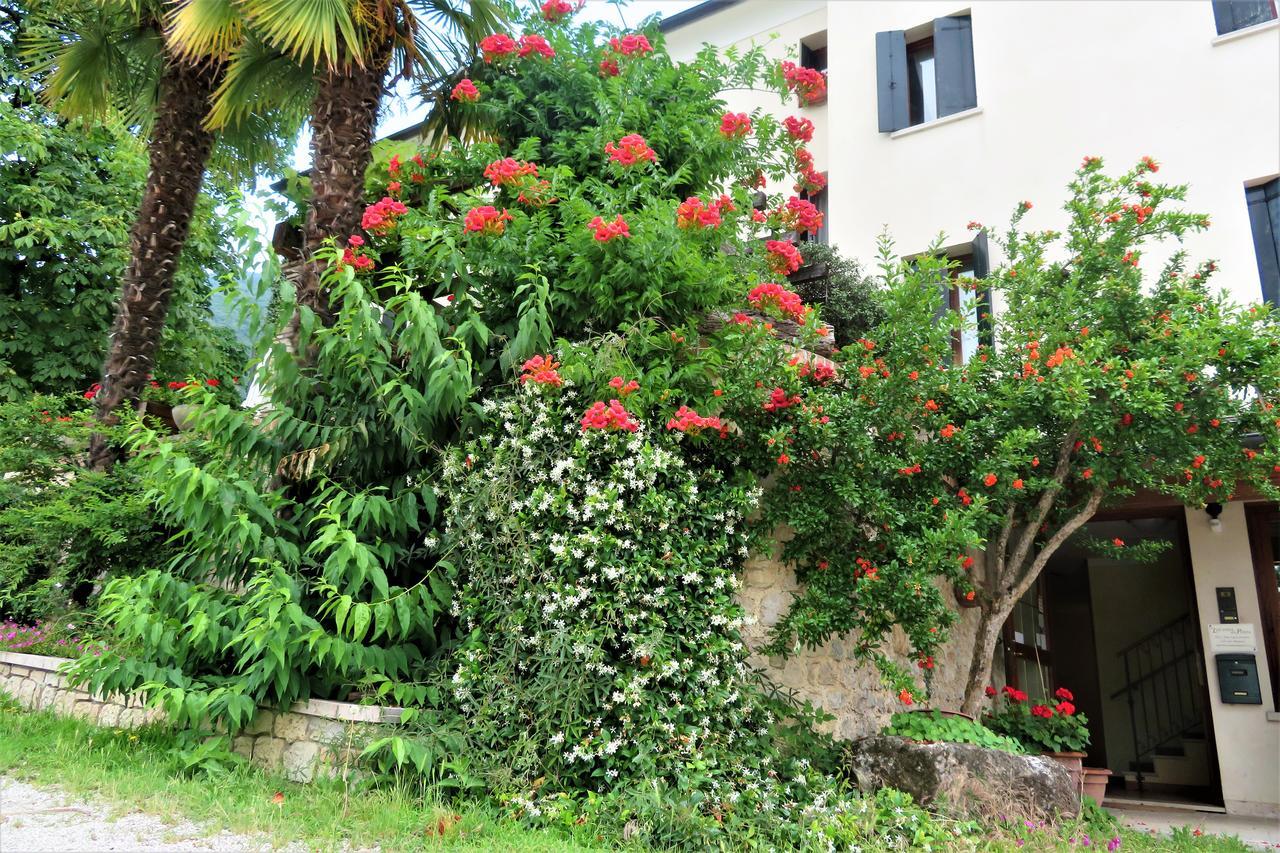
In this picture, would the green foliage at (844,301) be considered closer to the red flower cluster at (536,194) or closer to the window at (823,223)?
the window at (823,223)

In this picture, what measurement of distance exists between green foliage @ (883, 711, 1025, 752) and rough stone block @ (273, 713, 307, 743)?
3.76 m

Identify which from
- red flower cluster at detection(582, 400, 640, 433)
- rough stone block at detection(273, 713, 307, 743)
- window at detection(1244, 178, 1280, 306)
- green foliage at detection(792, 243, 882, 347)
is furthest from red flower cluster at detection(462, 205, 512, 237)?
window at detection(1244, 178, 1280, 306)

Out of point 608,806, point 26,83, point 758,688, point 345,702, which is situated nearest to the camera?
point 608,806

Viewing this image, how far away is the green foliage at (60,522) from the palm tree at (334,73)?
2.48 m

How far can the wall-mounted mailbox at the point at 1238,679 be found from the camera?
7.29 m

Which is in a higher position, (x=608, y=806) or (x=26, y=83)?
(x=26, y=83)

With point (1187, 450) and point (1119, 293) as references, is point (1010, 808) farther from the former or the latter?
point (1119, 293)

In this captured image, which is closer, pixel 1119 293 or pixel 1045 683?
pixel 1119 293

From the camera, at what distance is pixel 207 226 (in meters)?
11.7

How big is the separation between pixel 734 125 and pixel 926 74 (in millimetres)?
5887

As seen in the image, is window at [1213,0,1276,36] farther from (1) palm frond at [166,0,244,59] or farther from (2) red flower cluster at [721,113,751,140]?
(1) palm frond at [166,0,244,59]

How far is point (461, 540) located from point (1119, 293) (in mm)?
4830

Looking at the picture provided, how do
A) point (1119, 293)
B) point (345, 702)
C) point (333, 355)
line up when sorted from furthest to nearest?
point (1119, 293), point (333, 355), point (345, 702)

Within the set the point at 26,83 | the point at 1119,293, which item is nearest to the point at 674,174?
the point at 1119,293
